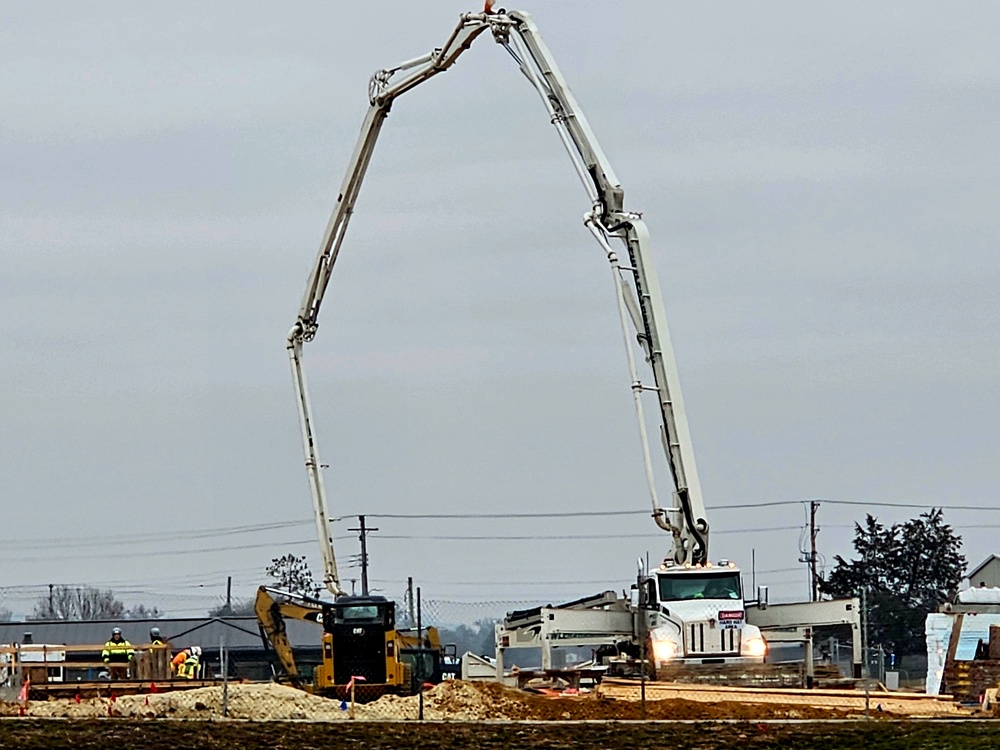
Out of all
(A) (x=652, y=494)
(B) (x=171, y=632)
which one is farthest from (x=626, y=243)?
(B) (x=171, y=632)

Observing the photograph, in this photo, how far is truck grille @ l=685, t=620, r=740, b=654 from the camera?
143ft

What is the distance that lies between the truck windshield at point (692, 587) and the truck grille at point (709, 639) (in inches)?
41.7

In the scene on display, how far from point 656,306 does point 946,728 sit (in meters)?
15.7

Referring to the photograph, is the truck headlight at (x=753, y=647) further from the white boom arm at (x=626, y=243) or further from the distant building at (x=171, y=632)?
the distant building at (x=171, y=632)

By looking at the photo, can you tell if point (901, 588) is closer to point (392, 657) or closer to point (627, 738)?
point (392, 657)

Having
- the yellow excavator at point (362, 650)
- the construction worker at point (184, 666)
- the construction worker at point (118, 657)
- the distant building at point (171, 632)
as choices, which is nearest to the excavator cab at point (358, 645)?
the yellow excavator at point (362, 650)

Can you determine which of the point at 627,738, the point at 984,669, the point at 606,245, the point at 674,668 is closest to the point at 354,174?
the point at 606,245

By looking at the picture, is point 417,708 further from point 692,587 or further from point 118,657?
point 118,657

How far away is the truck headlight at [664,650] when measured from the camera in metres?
43.3

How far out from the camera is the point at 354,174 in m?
53.6

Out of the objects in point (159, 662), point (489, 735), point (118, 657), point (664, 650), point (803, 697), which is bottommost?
point (489, 735)

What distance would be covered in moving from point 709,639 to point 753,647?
1255mm

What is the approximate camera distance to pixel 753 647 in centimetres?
4422

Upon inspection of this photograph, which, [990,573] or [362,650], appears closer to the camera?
[362,650]
